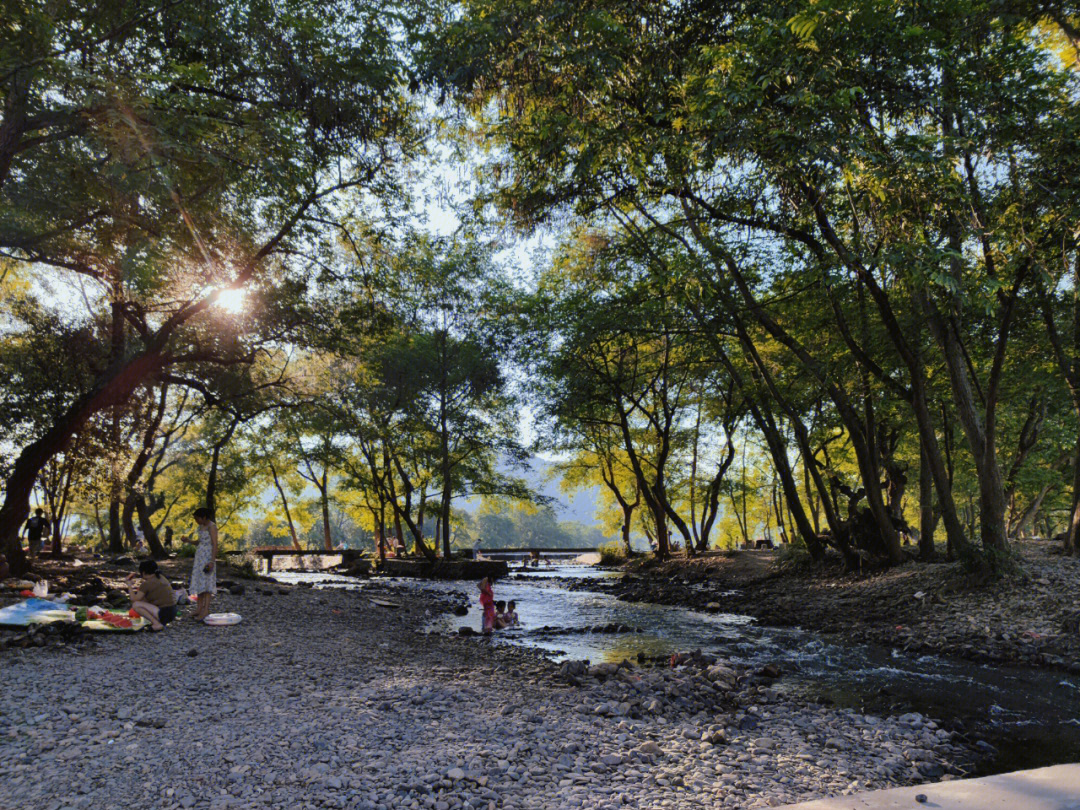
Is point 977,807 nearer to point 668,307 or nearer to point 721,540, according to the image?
point 668,307

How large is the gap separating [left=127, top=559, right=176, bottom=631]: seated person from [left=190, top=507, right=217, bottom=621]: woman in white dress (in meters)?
0.47

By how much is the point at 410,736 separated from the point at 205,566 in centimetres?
640

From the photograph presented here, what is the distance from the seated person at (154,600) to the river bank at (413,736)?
0.84 metres

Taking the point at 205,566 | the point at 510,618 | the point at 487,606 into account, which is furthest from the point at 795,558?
the point at 205,566

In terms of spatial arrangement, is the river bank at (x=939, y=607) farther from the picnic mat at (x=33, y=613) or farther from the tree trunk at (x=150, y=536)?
the tree trunk at (x=150, y=536)

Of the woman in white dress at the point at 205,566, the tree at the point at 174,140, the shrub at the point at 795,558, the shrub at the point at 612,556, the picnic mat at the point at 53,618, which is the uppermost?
the tree at the point at 174,140

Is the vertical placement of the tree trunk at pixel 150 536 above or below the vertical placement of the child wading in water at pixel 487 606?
above

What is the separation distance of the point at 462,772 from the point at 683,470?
36.8 metres

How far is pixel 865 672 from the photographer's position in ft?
26.2

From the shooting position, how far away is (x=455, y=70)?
25.2 ft

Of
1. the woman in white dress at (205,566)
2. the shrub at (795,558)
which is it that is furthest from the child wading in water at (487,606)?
the shrub at (795,558)

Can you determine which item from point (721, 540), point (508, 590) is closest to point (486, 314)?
point (508, 590)

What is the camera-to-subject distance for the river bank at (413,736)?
384cm

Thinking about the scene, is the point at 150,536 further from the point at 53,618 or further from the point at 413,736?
the point at 413,736
